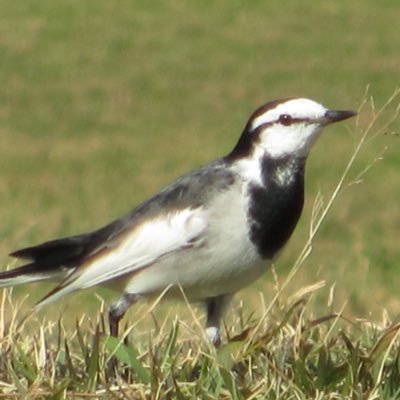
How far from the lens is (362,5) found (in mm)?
25328

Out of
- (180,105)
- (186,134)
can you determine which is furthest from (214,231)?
(180,105)

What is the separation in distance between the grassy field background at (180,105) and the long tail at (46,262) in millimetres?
1911

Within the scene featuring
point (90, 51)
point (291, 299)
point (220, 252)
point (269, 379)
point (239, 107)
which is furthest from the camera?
point (90, 51)

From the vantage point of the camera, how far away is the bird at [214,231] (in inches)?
219

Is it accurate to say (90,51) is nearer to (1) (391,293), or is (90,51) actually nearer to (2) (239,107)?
(2) (239,107)

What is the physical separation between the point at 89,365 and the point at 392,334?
2.98 ft

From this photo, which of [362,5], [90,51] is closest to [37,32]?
[90,51]

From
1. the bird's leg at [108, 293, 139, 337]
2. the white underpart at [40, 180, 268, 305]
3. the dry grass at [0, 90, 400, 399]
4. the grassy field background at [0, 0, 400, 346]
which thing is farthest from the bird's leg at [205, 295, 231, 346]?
the grassy field background at [0, 0, 400, 346]

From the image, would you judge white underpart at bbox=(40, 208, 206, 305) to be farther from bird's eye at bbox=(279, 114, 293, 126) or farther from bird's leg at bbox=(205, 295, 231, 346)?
bird's eye at bbox=(279, 114, 293, 126)

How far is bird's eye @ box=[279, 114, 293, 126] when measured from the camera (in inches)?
219

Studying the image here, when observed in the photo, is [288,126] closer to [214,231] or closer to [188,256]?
[214,231]

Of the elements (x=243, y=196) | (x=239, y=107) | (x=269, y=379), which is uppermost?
(x=243, y=196)

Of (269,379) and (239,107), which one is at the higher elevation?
(269,379)

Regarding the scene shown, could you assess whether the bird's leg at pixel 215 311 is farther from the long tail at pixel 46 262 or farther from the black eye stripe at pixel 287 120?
the black eye stripe at pixel 287 120
